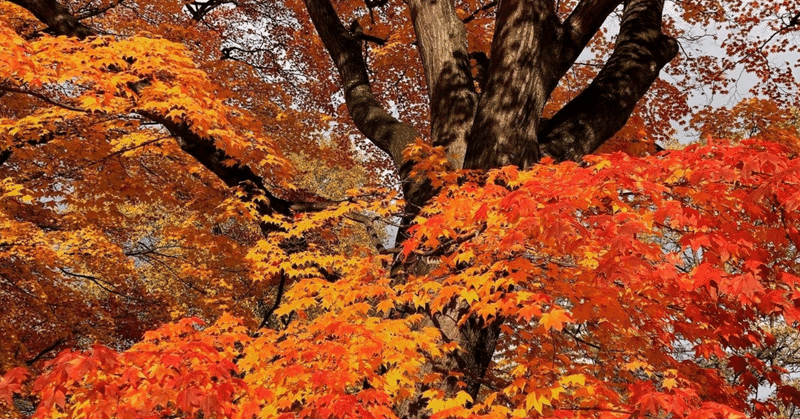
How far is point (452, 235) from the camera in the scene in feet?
12.7

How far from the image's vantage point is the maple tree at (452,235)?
2.93 m

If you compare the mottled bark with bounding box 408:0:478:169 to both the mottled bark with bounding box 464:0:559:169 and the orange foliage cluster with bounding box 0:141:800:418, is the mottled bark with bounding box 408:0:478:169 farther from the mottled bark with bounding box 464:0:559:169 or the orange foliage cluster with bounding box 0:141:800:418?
the orange foliage cluster with bounding box 0:141:800:418

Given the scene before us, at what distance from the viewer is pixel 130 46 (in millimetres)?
5094

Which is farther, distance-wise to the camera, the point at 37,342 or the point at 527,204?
the point at 37,342

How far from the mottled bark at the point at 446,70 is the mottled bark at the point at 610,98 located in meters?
0.92

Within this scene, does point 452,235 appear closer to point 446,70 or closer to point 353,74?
point 446,70

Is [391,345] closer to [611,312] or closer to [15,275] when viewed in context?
[611,312]

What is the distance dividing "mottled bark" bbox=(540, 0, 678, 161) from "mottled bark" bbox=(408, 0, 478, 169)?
3.03 ft

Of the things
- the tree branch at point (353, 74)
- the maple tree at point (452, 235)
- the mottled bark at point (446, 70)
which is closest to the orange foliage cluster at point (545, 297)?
the maple tree at point (452, 235)

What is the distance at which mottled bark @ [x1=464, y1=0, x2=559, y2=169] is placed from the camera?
4.73 m

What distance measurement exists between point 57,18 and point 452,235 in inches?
232

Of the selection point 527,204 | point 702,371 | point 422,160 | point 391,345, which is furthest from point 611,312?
point 422,160

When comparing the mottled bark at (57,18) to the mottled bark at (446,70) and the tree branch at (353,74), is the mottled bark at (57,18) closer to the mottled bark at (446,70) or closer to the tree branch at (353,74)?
the tree branch at (353,74)

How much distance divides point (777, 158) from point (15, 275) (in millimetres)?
11544
